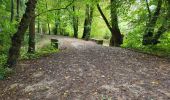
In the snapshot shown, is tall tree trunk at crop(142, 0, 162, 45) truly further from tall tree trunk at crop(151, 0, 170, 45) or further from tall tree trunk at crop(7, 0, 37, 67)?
tall tree trunk at crop(7, 0, 37, 67)

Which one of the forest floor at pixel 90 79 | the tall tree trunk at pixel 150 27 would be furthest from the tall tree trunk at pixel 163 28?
the forest floor at pixel 90 79

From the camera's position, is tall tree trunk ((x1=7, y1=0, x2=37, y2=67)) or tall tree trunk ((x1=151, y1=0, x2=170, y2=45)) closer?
tall tree trunk ((x1=7, y1=0, x2=37, y2=67))

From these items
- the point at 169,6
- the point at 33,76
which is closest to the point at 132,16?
the point at 169,6

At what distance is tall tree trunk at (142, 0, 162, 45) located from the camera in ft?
44.4

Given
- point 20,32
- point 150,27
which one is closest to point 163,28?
point 150,27

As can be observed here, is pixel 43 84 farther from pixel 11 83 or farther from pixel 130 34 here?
pixel 130 34

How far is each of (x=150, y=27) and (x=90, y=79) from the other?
268 inches

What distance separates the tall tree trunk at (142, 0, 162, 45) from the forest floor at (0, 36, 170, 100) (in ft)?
11.1

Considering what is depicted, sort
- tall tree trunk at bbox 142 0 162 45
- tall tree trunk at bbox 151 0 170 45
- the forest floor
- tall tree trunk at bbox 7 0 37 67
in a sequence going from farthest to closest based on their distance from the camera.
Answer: tall tree trunk at bbox 142 0 162 45, tall tree trunk at bbox 151 0 170 45, tall tree trunk at bbox 7 0 37 67, the forest floor

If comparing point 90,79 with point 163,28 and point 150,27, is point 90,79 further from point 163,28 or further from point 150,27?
point 163,28

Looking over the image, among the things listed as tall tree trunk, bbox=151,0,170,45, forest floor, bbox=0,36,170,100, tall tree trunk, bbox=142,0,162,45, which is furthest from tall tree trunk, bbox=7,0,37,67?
tall tree trunk, bbox=142,0,162,45

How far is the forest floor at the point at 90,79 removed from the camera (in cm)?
649

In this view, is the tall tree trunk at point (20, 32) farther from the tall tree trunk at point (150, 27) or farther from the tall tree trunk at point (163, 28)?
the tall tree trunk at point (150, 27)

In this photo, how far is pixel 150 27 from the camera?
13250 millimetres
